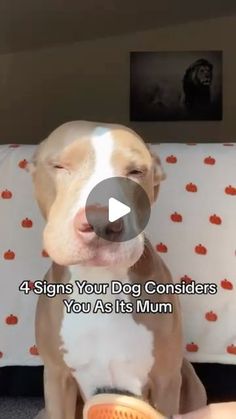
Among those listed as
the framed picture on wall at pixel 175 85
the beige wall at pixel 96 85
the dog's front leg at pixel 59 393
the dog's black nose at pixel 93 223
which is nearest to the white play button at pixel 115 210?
the dog's black nose at pixel 93 223

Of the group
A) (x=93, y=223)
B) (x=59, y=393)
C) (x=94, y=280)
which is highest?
(x=93, y=223)

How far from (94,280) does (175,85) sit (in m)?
2.49

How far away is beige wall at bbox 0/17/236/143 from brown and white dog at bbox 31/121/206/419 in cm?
222

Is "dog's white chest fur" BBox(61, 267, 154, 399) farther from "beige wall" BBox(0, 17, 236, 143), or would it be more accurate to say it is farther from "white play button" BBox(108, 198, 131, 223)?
"beige wall" BBox(0, 17, 236, 143)

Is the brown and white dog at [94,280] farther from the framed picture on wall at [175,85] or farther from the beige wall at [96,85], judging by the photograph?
the framed picture on wall at [175,85]

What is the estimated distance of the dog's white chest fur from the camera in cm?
91

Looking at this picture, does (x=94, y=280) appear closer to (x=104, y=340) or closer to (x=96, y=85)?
(x=104, y=340)

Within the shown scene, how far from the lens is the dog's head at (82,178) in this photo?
2.63 ft

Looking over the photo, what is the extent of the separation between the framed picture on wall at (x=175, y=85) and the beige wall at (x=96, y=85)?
0.03 meters

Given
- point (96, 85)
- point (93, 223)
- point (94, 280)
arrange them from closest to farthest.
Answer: point (93, 223) → point (94, 280) → point (96, 85)

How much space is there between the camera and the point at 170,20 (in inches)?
124

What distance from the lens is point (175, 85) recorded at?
329 centimetres

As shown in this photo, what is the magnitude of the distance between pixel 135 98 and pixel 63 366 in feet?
8.11

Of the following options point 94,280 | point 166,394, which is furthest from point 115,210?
point 166,394
